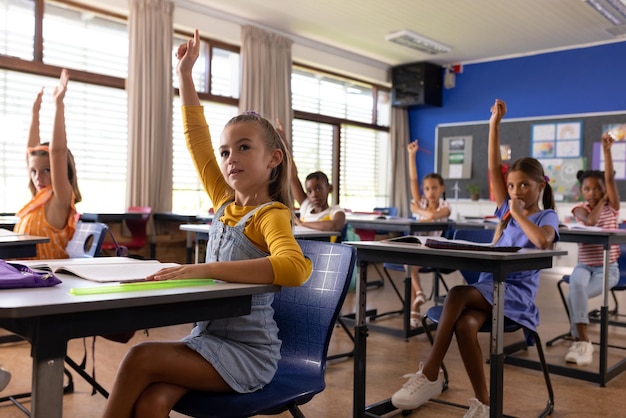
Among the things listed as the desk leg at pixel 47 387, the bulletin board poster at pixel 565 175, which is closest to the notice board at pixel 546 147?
the bulletin board poster at pixel 565 175

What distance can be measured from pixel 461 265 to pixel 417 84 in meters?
6.77

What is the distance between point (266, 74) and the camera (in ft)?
21.9

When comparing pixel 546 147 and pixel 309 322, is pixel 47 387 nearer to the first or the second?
pixel 309 322

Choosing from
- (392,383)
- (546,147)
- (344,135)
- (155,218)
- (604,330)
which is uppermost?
(344,135)

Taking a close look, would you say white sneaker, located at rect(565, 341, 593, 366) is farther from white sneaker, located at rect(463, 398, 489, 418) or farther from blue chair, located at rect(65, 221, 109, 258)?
blue chair, located at rect(65, 221, 109, 258)

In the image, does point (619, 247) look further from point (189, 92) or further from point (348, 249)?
point (189, 92)

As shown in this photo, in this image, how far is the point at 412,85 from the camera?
8.44 metres

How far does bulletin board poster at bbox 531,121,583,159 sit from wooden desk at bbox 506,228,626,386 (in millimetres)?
4732

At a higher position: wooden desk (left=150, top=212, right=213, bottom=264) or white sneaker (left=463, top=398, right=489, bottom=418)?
wooden desk (left=150, top=212, right=213, bottom=264)

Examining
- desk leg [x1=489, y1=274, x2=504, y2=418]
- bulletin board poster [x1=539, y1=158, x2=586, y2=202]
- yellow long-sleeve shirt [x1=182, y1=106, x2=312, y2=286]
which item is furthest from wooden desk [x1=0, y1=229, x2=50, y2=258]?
bulletin board poster [x1=539, y1=158, x2=586, y2=202]

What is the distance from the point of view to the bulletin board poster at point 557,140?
24.0 feet

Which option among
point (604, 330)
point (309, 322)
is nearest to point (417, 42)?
point (604, 330)

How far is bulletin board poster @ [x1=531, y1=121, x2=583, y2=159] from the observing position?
7328 mm

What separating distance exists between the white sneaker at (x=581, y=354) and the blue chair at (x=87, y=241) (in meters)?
2.46
